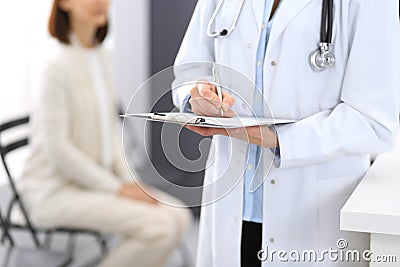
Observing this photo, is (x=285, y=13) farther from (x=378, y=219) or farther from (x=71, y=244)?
(x=71, y=244)

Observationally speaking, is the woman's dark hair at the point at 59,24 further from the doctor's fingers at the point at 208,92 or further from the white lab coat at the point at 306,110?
the doctor's fingers at the point at 208,92

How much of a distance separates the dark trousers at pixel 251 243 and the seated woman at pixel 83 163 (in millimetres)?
1211

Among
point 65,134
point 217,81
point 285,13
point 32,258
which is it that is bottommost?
point 32,258

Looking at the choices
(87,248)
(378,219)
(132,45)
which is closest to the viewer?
(378,219)

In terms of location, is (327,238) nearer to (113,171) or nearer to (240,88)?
(240,88)

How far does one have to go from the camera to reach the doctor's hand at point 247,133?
3.36 feet

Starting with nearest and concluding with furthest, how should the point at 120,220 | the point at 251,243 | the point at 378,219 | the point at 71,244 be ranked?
the point at 378,219 < the point at 251,243 < the point at 120,220 < the point at 71,244

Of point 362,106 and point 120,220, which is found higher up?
point 362,106

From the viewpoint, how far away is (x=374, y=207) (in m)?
0.99

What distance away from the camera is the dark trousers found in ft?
3.94

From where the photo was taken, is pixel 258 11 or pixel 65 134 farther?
pixel 65 134

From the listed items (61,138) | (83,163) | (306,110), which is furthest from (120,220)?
(306,110)

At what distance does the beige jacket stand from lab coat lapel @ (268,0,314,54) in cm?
143

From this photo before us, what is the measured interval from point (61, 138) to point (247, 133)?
1.48 m
